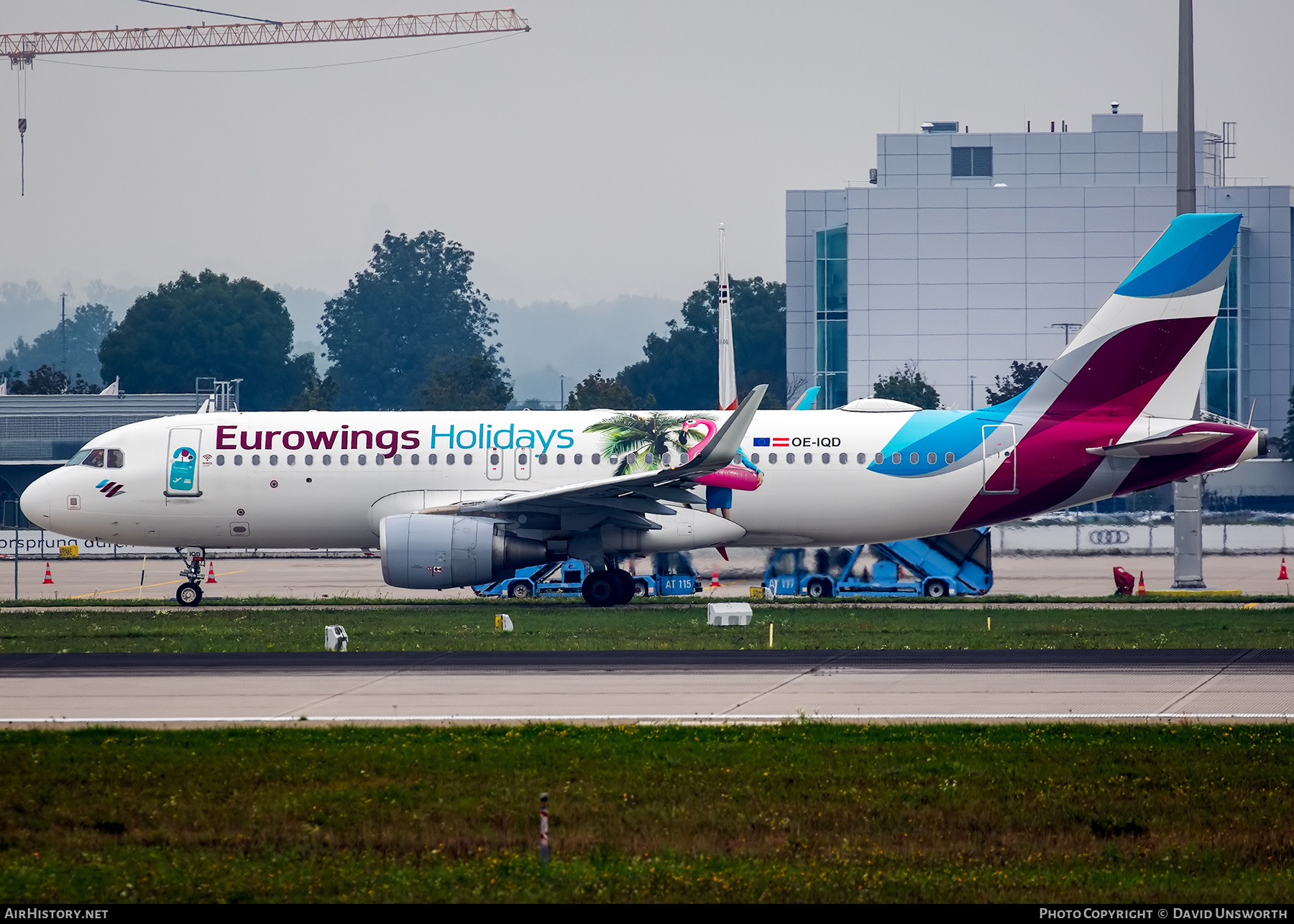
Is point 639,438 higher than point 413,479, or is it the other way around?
point 639,438

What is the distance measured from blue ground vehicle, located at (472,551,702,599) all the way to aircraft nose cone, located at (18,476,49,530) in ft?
34.0

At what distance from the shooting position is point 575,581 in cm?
3603

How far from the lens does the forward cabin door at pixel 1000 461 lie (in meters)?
30.8

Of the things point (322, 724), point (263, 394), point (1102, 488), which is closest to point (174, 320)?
point (263, 394)

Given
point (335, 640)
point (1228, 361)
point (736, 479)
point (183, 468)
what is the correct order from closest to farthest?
point (335, 640)
point (736, 479)
point (183, 468)
point (1228, 361)

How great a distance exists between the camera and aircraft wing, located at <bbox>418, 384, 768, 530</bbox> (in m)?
28.4

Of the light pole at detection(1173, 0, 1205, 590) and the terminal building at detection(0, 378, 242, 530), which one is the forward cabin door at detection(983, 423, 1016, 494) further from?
the terminal building at detection(0, 378, 242, 530)

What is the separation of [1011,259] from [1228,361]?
652 inches

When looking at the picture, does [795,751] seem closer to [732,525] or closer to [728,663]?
[728,663]

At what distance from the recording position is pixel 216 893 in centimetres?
991

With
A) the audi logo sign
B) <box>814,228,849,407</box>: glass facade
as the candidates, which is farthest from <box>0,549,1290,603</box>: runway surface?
<box>814,228,849,407</box>: glass facade

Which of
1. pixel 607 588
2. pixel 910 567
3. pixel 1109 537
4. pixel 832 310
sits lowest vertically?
pixel 607 588

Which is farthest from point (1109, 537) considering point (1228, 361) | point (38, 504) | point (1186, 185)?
point (1228, 361)

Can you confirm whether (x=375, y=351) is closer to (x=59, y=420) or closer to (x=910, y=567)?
(x=59, y=420)
